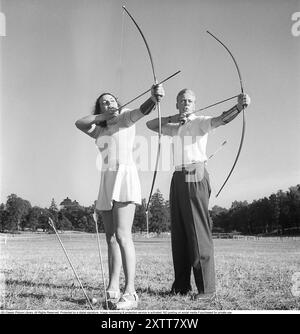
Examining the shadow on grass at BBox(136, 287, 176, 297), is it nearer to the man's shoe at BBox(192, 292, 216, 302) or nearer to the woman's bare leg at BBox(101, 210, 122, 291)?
the man's shoe at BBox(192, 292, 216, 302)

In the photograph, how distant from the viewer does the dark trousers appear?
89.8 inches

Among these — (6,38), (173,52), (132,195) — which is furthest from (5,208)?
(173,52)

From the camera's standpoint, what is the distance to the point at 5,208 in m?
3.23

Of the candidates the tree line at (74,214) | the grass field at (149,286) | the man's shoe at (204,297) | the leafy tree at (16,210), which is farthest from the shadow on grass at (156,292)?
the leafy tree at (16,210)

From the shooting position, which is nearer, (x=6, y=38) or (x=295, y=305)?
(x=295, y=305)

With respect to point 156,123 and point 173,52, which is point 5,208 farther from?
point 173,52

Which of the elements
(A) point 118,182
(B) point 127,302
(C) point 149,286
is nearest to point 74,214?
(C) point 149,286

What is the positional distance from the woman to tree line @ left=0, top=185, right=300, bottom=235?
44cm

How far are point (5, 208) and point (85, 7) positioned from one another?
61.8 inches

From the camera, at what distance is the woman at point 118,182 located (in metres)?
2.12

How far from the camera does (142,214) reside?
2916 mm

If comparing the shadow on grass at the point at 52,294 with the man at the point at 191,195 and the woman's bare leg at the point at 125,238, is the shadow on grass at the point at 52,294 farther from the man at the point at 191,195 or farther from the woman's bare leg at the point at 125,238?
the man at the point at 191,195

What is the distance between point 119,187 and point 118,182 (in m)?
0.03
